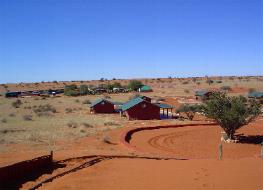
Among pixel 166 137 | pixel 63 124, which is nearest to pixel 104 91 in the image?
pixel 63 124

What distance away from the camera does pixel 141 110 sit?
146 feet

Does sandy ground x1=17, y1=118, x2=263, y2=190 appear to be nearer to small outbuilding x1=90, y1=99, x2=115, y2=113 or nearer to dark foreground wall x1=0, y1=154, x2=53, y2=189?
dark foreground wall x1=0, y1=154, x2=53, y2=189

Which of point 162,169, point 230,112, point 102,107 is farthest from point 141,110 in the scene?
point 162,169

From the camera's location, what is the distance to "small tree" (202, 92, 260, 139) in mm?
30688

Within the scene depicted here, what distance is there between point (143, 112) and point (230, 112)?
15.5 metres

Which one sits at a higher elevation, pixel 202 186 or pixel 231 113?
pixel 231 113

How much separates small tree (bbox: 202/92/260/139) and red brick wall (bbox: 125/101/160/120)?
12.8m

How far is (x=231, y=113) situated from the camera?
99.9 feet

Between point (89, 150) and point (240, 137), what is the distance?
14947 millimetres

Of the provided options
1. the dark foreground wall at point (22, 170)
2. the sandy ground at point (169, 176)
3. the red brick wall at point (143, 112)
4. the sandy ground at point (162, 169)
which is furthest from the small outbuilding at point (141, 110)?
the dark foreground wall at point (22, 170)

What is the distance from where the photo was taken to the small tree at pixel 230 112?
3069cm

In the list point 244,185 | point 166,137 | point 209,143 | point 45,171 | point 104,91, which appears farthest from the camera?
point 104,91

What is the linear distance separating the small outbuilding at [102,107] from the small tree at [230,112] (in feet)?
69.4

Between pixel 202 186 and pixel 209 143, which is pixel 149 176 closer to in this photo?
pixel 202 186
